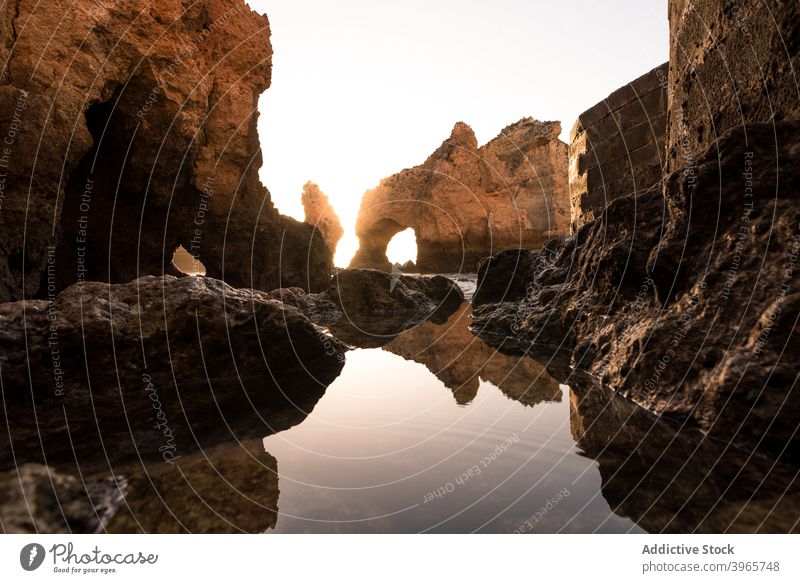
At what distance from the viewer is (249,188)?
1608 centimetres

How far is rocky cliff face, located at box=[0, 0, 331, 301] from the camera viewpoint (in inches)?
309

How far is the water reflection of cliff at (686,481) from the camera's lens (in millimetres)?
1865

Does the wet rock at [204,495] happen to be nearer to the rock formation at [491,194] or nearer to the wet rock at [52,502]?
the wet rock at [52,502]

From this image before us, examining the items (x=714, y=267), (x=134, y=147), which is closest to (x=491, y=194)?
(x=134, y=147)

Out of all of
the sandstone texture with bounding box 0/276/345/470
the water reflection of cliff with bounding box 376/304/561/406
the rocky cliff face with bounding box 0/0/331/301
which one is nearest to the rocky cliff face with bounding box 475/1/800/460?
the water reflection of cliff with bounding box 376/304/561/406

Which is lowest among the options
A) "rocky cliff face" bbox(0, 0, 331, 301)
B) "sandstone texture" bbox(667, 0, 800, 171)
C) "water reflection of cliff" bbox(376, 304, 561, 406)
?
"water reflection of cliff" bbox(376, 304, 561, 406)

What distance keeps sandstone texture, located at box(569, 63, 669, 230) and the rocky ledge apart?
12.2 feet

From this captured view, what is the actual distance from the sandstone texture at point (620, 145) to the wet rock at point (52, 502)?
893cm

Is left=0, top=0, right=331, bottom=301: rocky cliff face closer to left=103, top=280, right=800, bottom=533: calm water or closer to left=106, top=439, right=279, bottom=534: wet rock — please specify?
left=106, top=439, right=279, bottom=534: wet rock

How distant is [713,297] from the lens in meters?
3.39

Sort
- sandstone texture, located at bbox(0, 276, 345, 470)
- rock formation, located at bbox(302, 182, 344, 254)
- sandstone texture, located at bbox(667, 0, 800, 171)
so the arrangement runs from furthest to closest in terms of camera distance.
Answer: rock formation, located at bbox(302, 182, 344, 254), sandstone texture, located at bbox(667, 0, 800, 171), sandstone texture, located at bbox(0, 276, 345, 470)

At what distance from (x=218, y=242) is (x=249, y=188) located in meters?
2.60

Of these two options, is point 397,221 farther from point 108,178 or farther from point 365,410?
point 365,410

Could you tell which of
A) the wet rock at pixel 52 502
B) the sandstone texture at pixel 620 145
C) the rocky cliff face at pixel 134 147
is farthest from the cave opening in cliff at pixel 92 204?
the sandstone texture at pixel 620 145
